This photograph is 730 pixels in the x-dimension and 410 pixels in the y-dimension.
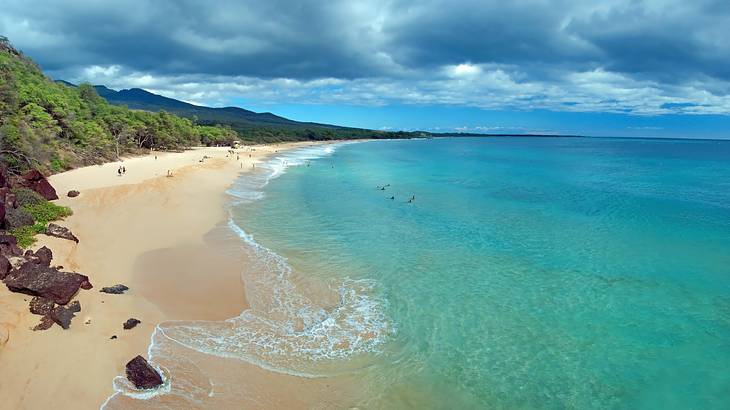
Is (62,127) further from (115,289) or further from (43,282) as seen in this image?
(43,282)

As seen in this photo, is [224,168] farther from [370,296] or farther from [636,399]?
[636,399]

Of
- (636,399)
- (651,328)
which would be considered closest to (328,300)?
(636,399)

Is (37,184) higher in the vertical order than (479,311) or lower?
higher

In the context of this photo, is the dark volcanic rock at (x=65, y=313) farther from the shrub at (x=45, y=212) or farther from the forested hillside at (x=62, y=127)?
the forested hillside at (x=62, y=127)

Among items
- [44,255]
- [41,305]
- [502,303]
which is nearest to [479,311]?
[502,303]

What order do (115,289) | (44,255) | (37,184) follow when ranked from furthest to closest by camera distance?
(37,184) → (44,255) → (115,289)
